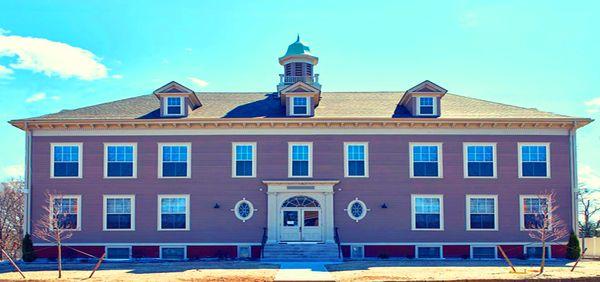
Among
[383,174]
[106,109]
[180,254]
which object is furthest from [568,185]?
[106,109]

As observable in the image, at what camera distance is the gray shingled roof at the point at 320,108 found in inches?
1254

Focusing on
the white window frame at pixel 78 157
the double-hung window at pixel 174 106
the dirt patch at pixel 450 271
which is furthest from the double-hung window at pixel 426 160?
the white window frame at pixel 78 157

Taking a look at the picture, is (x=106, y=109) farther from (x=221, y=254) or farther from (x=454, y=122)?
(x=454, y=122)

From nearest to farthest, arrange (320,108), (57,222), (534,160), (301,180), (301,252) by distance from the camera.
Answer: (301,252) < (57,222) < (301,180) < (534,160) < (320,108)

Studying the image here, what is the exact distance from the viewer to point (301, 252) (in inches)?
1157

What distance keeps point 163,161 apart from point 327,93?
952 centimetres

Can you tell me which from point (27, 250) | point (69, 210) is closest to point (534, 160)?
point (69, 210)

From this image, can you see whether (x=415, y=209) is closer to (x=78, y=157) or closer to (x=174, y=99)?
(x=174, y=99)

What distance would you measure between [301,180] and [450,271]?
921 cm

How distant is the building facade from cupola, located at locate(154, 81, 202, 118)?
0.05 m

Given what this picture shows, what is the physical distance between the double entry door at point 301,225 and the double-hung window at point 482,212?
6.85 m

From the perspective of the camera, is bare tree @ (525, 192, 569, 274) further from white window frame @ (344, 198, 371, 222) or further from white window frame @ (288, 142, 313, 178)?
white window frame @ (288, 142, 313, 178)

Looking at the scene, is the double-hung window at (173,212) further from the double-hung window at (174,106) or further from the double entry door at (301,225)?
the double entry door at (301,225)

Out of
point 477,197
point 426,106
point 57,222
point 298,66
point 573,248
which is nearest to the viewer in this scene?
point 573,248
